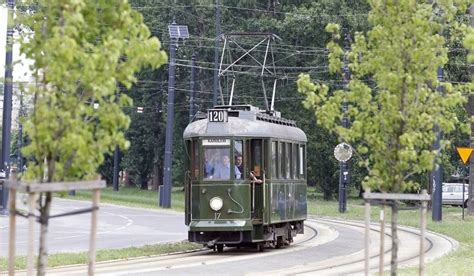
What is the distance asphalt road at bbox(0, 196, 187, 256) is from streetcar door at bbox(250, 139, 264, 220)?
383 cm

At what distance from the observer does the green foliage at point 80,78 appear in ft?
33.0

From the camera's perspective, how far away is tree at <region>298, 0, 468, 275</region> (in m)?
12.5

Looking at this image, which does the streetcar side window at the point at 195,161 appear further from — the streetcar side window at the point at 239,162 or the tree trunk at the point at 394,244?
the tree trunk at the point at 394,244

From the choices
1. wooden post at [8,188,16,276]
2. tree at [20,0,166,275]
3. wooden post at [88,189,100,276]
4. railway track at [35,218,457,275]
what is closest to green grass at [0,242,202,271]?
railway track at [35,218,457,275]

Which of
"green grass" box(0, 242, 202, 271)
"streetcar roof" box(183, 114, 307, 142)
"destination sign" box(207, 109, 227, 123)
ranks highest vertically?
"destination sign" box(207, 109, 227, 123)

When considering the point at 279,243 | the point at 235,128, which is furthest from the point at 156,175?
the point at 235,128

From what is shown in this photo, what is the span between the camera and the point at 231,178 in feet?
80.8

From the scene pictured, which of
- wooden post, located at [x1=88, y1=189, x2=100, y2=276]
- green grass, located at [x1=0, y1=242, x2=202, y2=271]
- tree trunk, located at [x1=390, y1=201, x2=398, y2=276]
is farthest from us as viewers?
green grass, located at [x1=0, y1=242, x2=202, y2=271]

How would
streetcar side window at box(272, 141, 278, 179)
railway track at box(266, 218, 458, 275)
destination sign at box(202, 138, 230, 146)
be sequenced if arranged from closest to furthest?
1. railway track at box(266, 218, 458, 275)
2. destination sign at box(202, 138, 230, 146)
3. streetcar side window at box(272, 141, 278, 179)

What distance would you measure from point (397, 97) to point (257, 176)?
41.3 ft

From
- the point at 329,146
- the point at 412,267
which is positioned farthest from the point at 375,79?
the point at 329,146

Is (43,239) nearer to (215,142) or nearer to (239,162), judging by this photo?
(215,142)

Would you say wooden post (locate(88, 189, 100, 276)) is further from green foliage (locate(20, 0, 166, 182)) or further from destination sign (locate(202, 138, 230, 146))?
destination sign (locate(202, 138, 230, 146))

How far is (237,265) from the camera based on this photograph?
22031 mm
